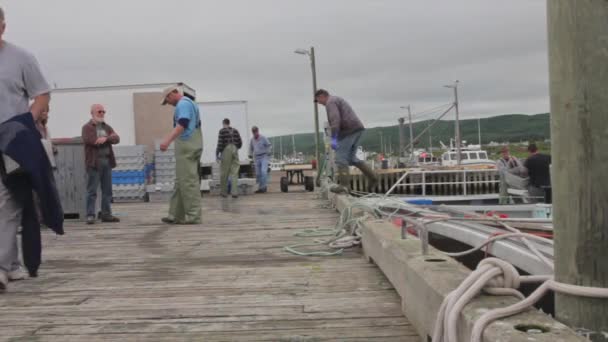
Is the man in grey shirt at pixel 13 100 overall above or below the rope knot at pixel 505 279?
above

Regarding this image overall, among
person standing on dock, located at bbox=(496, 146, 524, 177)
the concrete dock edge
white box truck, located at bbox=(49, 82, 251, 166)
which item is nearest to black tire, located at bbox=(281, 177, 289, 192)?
white box truck, located at bbox=(49, 82, 251, 166)

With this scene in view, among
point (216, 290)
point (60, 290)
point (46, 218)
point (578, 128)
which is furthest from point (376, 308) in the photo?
point (46, 218)

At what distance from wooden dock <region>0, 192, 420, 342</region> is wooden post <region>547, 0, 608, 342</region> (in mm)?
935

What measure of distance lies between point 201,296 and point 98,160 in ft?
16.4

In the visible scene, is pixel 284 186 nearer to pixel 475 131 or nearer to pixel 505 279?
pixel 505 279

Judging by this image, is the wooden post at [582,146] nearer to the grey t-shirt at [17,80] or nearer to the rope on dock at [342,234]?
the rope on dock at [342,234]

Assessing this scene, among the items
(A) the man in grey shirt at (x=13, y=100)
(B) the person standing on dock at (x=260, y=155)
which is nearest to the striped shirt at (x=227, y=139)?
(B) the person standing on dock at (x=260, y=155)

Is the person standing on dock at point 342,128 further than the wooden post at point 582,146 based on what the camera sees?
Yes

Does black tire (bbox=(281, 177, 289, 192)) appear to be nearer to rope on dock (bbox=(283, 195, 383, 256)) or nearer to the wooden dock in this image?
rope on dock (bbox=(283, 195, 383, 256))

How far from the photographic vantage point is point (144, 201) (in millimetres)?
12031

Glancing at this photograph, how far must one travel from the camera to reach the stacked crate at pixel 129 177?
12.0 metres

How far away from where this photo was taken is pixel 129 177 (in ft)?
39.5

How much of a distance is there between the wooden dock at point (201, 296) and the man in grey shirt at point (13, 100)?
186 mm

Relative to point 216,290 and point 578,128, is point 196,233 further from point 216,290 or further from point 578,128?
point 578,128
